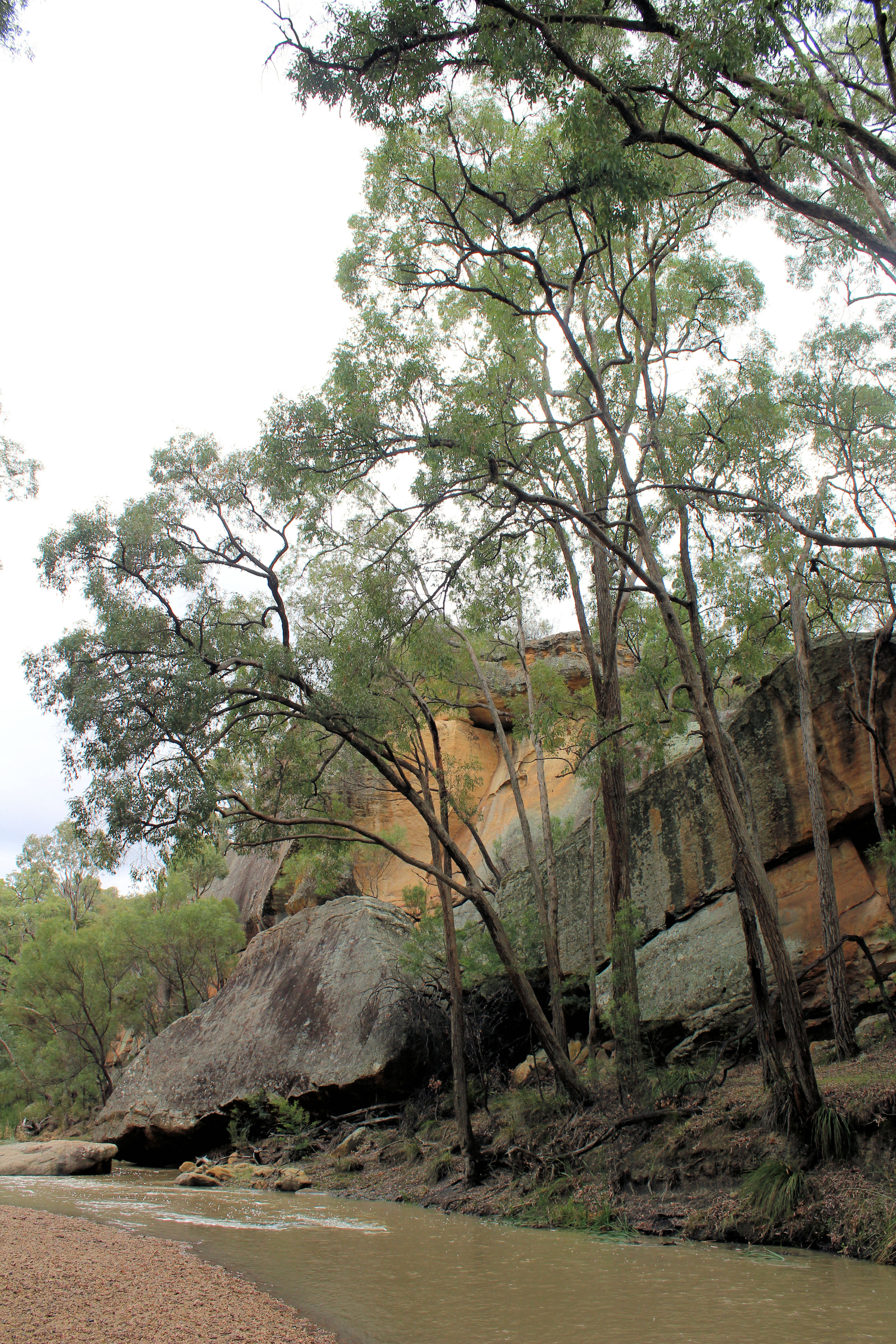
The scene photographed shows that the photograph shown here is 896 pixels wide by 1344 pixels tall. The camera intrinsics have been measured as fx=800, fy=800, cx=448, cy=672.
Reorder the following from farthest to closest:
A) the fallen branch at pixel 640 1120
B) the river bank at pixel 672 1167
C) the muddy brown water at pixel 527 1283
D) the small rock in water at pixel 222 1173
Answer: the small rock in water at pixel 222 1173, the fallen branch at pixel 640 1120, the river bank at pixel 672 1167, the muddy brown water at pixel 527 1283

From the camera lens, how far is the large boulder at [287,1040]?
15289 mm

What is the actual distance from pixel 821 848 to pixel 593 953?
14.4ft

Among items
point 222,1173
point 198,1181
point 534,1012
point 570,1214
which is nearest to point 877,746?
point 534,1012

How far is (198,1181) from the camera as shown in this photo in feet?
43.9

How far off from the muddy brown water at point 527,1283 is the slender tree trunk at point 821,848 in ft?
15.3

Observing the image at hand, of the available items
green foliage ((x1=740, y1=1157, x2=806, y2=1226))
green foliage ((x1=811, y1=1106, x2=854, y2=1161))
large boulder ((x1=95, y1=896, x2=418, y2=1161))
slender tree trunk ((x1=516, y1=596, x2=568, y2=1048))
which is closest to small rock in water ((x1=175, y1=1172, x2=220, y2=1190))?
large boulder ((x1=95, y1=896, x2=418, y2=1161))

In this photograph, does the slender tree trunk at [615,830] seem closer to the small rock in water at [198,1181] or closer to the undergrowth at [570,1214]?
the undergrowth at [570,1214]

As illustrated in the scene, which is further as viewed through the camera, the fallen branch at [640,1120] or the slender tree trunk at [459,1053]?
the slender tree trunk at [459,1053]

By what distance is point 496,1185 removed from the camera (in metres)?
10.2

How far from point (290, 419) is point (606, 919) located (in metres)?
10.1

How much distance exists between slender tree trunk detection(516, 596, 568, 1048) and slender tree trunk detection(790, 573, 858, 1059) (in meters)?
3.81

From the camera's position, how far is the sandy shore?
14.4ft

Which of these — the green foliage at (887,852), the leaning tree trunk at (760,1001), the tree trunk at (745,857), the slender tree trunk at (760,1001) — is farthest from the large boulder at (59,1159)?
the green foliage at (887,852)

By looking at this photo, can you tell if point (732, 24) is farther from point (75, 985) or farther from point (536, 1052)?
point (75, 985)
